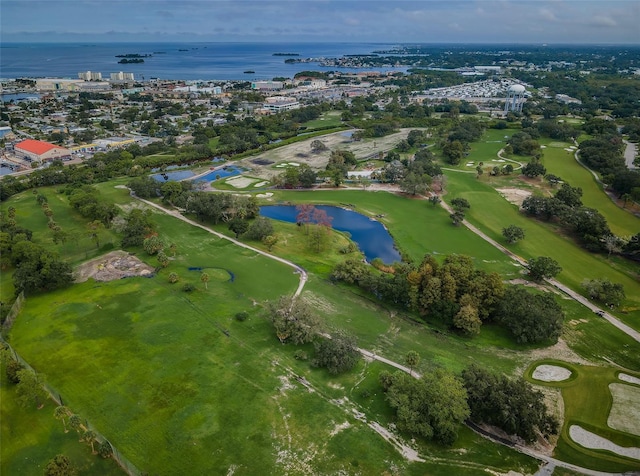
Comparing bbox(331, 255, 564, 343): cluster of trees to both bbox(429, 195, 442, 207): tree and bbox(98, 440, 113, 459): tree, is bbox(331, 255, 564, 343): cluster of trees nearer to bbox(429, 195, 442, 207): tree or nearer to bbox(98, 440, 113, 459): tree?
bbox(429, 195, 442, 207): tree

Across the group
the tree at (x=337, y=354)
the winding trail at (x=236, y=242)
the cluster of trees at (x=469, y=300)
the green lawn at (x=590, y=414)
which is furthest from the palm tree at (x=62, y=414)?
the green lawn at (x=590, y=414)

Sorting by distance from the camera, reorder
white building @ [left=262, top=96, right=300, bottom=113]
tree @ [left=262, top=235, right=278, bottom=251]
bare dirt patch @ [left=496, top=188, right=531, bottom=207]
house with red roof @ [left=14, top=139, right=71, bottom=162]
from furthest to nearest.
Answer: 1. white building @ [left=262, top=96, right=300, bottom=113]
2. house with red roof @ [left=14, top=139, right=71, bottom=162]
3. bare dirt patch @ [left=496, top=188, right=531, bottom=207]
4. tree @ [left=262, top=235, right=278, bottom=251]

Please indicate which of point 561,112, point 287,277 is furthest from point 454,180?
point 561,112

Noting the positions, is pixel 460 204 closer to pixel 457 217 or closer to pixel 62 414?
pixel 457 217

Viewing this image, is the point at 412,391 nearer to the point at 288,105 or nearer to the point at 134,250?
the point at 134,250

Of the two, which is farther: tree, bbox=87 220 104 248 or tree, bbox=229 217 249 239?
tree, bbox=229 217 249 239

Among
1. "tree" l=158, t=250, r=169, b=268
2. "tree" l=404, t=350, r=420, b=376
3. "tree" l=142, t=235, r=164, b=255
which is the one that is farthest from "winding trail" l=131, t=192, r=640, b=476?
"tree" l=158, t=250, r=169, b=268
